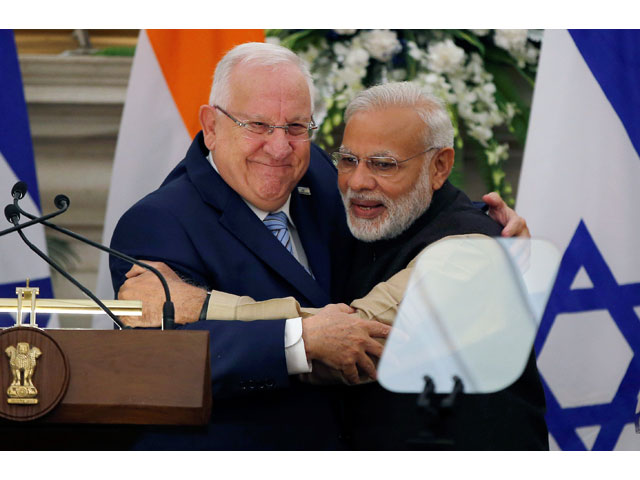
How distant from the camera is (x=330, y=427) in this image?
2.74m

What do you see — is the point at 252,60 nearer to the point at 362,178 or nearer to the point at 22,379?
the point at 362,178

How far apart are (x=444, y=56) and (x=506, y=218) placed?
4.12 ft

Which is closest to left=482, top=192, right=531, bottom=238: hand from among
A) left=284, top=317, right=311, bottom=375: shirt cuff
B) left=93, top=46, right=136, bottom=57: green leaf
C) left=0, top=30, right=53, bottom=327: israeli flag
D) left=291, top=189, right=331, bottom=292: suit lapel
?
left=291, top=189, right=331, bottom=292: suit lapel

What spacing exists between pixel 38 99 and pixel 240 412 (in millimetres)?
2500

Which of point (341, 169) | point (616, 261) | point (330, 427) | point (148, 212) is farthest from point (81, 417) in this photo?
point (616, 261)

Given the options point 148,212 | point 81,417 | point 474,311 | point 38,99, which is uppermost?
point 38,99

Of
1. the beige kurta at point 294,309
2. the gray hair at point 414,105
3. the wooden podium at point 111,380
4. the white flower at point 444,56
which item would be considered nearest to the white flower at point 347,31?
the white flower at point 444,56

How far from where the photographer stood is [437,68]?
167 inches

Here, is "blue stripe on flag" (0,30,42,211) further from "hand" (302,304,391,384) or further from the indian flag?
"hand" (302,304,391,384)

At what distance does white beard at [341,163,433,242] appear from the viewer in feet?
10.4

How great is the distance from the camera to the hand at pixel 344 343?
2701 mm

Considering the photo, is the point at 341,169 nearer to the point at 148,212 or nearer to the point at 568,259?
the point at 148,212

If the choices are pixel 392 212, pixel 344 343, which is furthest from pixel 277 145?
pixel 344 343

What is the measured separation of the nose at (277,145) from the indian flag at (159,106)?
1231 mm
